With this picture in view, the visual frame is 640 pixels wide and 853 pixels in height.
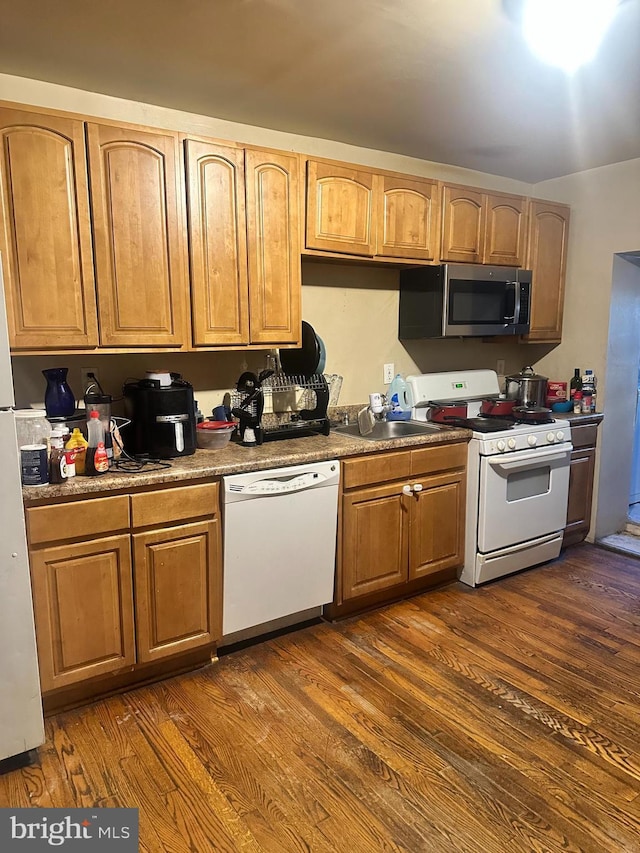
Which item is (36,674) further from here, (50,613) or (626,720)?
(626,720)

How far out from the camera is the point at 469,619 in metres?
2.90

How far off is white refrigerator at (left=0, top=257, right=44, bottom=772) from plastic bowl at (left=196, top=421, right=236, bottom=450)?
92cm

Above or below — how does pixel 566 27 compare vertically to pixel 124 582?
above

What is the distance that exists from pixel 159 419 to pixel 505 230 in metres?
2.50

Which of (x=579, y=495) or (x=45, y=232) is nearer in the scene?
(x=45, y=232)

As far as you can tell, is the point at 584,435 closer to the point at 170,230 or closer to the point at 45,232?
the point at 170,230

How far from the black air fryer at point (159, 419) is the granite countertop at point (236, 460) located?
8cm

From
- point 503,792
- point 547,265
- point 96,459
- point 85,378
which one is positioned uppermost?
point 547,265

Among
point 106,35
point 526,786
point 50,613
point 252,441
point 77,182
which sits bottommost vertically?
point 526,786

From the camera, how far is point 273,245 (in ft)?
8.80

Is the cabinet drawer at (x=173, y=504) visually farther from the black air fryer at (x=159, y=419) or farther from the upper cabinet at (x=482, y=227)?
the upper cabinet at (x=482, y=227)

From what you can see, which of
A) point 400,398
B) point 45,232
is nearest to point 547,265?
point 400,398

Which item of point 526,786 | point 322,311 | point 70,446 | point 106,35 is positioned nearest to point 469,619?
point 526,786

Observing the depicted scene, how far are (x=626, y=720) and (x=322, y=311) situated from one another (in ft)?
7.89
